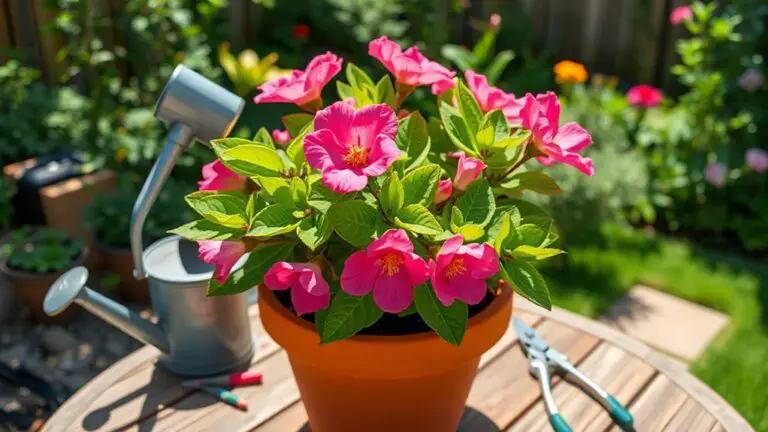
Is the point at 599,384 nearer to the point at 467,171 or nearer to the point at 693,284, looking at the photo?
the point at 467,171

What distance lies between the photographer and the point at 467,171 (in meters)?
0.88

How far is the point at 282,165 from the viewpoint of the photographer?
2.96 feet

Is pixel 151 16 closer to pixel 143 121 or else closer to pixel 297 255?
pixel 143 121

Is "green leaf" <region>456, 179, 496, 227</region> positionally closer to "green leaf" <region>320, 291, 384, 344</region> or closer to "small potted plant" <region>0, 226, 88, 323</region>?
"green leaf" <region>320, 291, 384, 344</region>

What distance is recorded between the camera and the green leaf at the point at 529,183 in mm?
960

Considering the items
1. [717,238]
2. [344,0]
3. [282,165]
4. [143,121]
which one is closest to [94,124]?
[143,121]

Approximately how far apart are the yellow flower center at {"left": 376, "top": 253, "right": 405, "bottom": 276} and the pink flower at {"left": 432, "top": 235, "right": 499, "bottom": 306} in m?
0.04

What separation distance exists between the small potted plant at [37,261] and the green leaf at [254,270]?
67.8 inches

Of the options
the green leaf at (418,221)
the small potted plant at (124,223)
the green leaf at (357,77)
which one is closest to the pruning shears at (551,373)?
Answer: the green leaf at (418,221)

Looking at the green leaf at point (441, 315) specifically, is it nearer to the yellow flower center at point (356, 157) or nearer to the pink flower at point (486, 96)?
the yellow flower center at point (356, 157)

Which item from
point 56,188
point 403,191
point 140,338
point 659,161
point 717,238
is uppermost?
point 403,191

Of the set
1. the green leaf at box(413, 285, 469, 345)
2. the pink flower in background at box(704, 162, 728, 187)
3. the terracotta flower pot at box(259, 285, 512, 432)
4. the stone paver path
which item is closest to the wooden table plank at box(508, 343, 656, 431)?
the terracotta flower pot at box(259, 285, 512, 432)

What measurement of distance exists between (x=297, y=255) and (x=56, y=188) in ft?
6.39

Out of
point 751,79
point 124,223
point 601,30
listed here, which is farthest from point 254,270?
point 601,30
